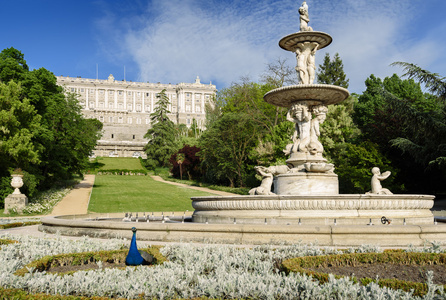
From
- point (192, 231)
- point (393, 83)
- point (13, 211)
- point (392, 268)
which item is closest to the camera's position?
point (392, 268)

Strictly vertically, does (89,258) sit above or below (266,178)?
below

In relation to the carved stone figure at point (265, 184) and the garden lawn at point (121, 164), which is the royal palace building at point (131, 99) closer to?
the garden lawn at point (121, 164)

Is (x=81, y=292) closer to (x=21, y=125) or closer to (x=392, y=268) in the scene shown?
(x=392, y=268)

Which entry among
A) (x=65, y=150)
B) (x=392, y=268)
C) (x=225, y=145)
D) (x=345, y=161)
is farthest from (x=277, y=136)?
(x=392, y=268)

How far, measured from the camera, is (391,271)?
17.2ft

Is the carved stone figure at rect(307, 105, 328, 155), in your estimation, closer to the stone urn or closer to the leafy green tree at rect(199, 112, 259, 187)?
the stone urn

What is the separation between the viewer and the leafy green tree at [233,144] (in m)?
36.6

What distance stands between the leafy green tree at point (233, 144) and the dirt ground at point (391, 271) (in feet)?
99.0

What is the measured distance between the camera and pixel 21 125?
22719 millimetres

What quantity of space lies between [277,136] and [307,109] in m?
17.7

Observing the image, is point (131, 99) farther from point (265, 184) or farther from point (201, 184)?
point (265, 184)

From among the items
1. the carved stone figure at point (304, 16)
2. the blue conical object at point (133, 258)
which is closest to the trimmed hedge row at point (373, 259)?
the blue conical object at point (133, 258)

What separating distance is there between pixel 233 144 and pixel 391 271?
31694 millimetres

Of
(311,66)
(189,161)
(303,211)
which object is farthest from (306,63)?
(189,161)
